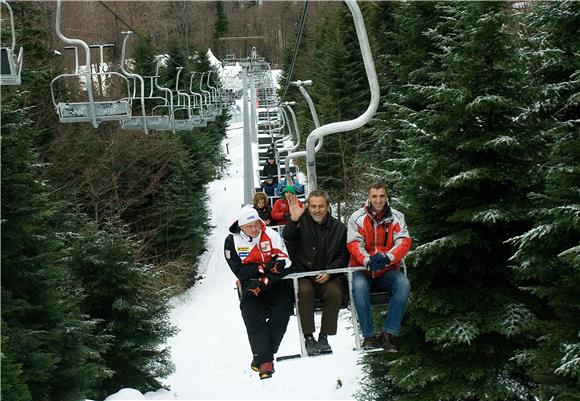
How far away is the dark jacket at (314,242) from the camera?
6215 mm

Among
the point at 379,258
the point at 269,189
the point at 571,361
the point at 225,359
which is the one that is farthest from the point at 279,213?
the point at 225,359

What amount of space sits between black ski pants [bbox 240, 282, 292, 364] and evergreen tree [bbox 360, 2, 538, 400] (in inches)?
108

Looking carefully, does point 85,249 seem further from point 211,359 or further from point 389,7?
point 389,7

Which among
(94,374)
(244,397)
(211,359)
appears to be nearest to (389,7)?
(211,359)

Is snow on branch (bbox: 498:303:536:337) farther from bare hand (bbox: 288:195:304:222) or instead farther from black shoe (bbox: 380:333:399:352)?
bare hand (bbox: 288:195:304:222)

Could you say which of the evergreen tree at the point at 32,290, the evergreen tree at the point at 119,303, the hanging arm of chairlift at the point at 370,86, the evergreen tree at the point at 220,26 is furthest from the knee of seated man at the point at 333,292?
the evergreen tree at the point at 220,26

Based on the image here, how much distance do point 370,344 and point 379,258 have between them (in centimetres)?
89

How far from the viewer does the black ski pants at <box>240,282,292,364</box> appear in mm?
5941

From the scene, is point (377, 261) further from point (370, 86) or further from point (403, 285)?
point (370, 86)

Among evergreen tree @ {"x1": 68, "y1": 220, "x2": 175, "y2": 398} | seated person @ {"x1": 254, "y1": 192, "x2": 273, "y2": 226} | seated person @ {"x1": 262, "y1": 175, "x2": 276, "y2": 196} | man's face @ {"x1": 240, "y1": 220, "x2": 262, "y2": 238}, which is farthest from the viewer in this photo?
seated person @ {"x1": 262, "y1": 175, "x2": 276, "y2": 196}

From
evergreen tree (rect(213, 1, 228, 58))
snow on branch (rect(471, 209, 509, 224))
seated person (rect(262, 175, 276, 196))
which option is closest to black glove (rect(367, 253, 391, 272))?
snow on branch (rect(471, 209, 509, 224))

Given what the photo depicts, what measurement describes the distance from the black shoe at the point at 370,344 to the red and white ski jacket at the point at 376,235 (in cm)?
62

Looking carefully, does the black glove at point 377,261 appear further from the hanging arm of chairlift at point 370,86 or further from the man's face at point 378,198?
the hanging arm of chairlift at point 370,86

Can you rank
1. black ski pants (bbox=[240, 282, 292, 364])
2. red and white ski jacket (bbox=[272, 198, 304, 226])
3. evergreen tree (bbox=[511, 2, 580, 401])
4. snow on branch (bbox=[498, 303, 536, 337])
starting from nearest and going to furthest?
1. black ski pants (bbox=[240, 282, 292, 364])
2. evergreen tree (bbox=[511, 2, 580, 401])
3. snow on branch (bbox=[498, 303, 536, 337])
4. red and white ski jacket (bbox=[272, 198, 304, 226])
